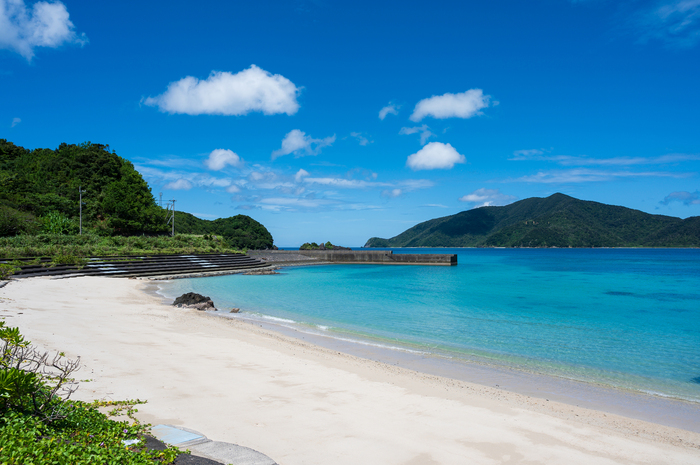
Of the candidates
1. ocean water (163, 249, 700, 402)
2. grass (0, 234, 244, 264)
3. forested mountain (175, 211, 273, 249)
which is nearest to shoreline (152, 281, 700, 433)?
ocean water (163, 249, 700, 402)

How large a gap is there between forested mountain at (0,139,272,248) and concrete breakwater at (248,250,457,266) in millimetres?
15256

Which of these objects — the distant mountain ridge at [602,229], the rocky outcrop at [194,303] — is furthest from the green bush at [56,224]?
the distant mountain ridge at [602,229]

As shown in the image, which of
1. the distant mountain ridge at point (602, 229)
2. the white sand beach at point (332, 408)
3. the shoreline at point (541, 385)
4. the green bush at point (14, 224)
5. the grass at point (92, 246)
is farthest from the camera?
the distant mountain ridge at point (602, 229)

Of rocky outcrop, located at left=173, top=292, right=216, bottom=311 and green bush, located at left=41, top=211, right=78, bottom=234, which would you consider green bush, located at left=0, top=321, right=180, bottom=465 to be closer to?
rocky outcrop, located at left=173, top=292, right=216, bottom=311

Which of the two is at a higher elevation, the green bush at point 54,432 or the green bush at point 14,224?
the green bush at point 14,224

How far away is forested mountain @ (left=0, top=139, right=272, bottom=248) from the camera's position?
3675 cm

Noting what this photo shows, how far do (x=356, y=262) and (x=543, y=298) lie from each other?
36.1 metres

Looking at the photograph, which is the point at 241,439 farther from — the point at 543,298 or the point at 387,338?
the point at 543,298

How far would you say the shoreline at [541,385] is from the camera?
618cm

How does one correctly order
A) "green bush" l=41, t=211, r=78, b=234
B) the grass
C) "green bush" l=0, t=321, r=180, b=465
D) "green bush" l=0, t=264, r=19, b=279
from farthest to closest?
"green bush" l=41, t=211, r=78, b=234 < the grass < "green bush" l=0, t=264, r=19, b=279 < "green bush" l=0, t=321, r=180, b=465

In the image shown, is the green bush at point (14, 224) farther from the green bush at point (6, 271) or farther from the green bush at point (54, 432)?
the green bush at point (54, 432)

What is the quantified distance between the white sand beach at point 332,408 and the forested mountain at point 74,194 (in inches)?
1354

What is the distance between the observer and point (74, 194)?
4384 centimetres

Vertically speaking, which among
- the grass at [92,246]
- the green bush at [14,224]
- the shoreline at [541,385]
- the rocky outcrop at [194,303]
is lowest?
the shoreline at [541,385]
